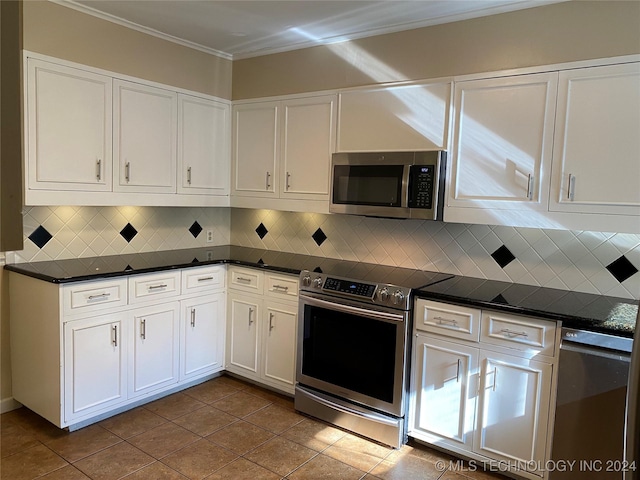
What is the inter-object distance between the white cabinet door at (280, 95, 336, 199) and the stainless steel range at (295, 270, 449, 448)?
694 millimetres

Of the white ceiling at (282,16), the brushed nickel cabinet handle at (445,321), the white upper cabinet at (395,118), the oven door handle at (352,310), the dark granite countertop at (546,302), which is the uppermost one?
the white ceiling at (282,16)

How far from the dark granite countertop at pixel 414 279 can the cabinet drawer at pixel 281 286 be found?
2.5 inches

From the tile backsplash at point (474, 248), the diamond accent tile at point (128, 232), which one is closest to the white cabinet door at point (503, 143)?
the tile backsplash at point (474, 248)

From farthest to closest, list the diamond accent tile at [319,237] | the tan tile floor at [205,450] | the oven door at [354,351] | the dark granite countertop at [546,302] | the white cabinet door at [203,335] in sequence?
the diamond accent tile at [319,237], the white cabinet door at [203,335], the oven door at [354,351], the tan tile floor at [205,450], the dark granite countertop at [546,302]

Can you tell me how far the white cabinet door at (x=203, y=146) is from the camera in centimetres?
350

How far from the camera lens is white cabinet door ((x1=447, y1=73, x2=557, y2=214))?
247 cm

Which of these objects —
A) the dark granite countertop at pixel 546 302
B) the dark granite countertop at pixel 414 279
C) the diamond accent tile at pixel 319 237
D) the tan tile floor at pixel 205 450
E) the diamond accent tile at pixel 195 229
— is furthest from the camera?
the diamond accent tile at pixel 195 229

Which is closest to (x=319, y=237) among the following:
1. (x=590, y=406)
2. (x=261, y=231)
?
(x=261, y=231)

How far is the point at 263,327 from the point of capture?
11.0ft

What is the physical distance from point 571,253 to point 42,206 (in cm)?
317

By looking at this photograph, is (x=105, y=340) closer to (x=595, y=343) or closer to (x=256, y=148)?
(x=256, y=148)

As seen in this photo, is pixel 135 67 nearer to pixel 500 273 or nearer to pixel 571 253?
pixel 500 273

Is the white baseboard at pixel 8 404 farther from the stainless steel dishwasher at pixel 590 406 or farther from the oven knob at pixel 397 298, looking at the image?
the stainless steel dishwasher at pixel 590 406

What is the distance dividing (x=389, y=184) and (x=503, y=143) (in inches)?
26.8
